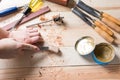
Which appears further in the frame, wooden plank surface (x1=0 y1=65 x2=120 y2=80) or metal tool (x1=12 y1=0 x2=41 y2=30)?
metal tool (x1=12 y1=0 x2=41 y2=30)

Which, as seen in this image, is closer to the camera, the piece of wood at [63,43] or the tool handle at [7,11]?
the piece of wood at [63,43]

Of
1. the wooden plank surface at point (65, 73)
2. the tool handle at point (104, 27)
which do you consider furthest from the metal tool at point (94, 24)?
the wooden plank surface at point (65, 73)

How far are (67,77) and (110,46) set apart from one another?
0.19 metres

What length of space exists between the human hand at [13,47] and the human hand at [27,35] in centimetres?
4

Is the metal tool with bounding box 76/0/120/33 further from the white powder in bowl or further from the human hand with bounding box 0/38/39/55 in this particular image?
the human hand with bounding box 0/38/39/55

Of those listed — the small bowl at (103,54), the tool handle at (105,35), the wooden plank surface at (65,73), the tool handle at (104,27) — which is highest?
the tool handle at (104,27)

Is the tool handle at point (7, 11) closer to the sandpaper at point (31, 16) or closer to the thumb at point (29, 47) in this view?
the sandpaper at point (31, 16)

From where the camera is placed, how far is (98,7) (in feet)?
2.87

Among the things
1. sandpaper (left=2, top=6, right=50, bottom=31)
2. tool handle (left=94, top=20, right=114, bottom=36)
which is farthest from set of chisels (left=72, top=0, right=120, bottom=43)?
sandpaper (left=2, top=6, right=50, bottom=31)

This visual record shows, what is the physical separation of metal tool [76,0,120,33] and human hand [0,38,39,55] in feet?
0.85

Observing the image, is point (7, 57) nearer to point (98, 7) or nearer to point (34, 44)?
point (34, 44)

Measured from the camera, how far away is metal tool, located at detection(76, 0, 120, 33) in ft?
2.60

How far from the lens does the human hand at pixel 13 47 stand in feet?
2.38

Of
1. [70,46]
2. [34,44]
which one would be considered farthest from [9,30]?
[70,46]
